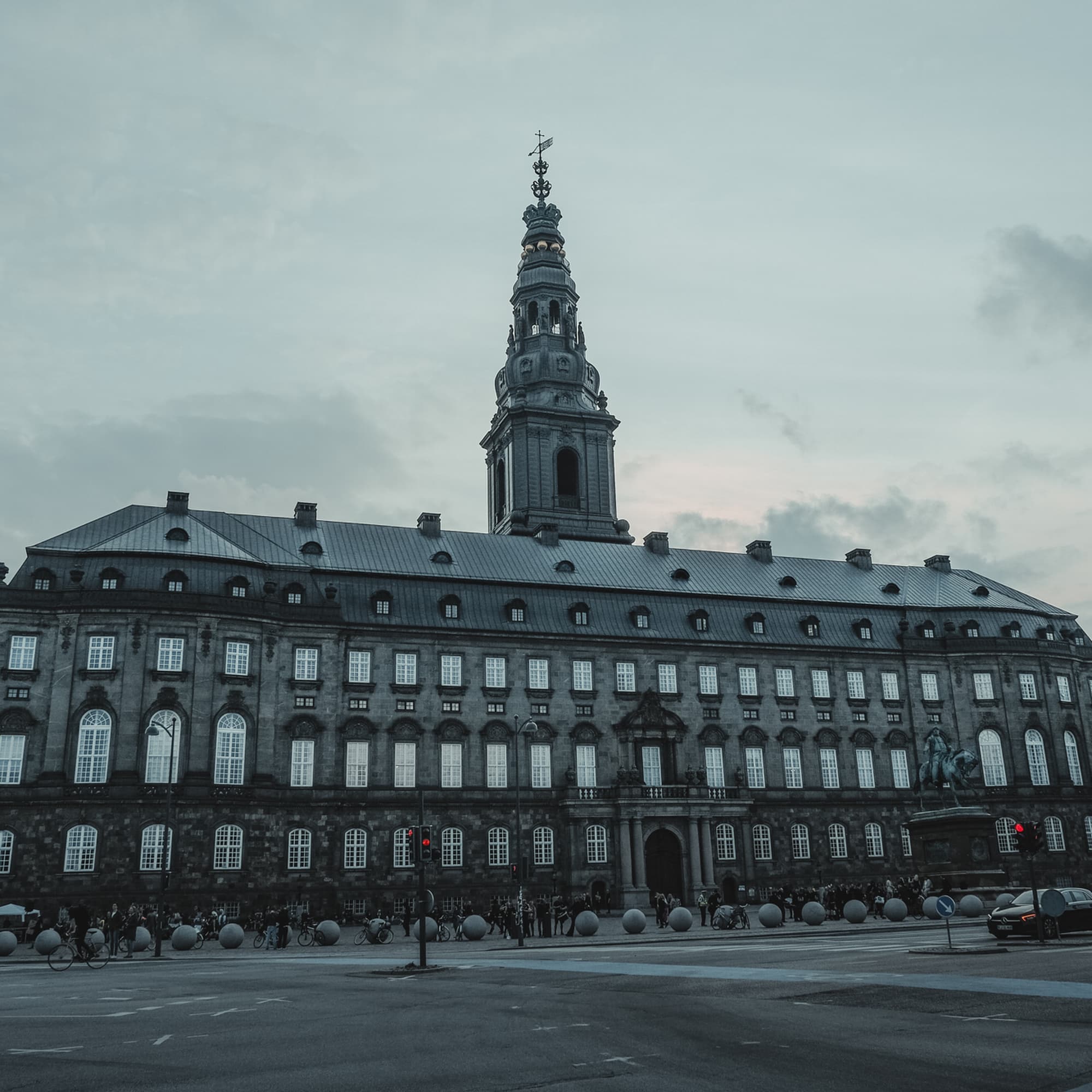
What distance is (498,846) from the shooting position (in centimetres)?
7081

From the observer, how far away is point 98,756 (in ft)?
208

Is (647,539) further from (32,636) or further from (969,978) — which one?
(969,978)

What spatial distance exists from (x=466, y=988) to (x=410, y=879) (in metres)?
43.9

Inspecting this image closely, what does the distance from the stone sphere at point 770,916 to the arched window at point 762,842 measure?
29.0 meters

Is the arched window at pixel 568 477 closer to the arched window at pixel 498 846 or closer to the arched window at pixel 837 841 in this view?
the arched window at pixel 498 846

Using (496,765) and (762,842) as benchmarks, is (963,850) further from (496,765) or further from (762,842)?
(496,765)

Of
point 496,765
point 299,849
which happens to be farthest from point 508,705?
point 299,849

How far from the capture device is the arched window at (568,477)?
3740 inches

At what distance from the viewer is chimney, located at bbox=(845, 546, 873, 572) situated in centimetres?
9431

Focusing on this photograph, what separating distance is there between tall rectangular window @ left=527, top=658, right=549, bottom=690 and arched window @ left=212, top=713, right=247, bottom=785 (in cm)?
1842

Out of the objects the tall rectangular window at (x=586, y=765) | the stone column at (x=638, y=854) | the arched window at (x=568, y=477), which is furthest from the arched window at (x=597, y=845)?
the arched window at (x=568, y=477)

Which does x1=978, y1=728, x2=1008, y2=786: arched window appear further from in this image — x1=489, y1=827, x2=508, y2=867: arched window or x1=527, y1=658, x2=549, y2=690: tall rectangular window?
x1=489, y1=827, x2=508, y2=867: arched window

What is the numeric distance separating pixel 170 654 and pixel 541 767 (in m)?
23.7

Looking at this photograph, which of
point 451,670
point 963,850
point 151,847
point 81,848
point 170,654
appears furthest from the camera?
point 451,670
